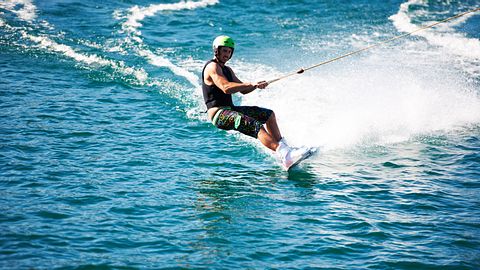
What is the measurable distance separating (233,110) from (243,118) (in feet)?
0.98

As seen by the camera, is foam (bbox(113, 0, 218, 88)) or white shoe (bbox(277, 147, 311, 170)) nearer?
white shoe (bbox(277, 147, 311, 170))

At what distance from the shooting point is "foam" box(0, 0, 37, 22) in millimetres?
17925

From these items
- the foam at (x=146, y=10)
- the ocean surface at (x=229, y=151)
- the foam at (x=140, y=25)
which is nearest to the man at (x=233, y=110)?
the ocean surface at (x=229, y=151)

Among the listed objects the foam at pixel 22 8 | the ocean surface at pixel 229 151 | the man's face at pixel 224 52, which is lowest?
the ocean surface at pixel 229 151

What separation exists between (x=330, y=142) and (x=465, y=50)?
7988mm

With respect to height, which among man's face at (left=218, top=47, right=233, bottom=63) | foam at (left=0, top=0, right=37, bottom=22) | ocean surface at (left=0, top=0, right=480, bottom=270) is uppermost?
foam at (left=0, top=0, right=37, bottom=22)

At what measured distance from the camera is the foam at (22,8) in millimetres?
17925

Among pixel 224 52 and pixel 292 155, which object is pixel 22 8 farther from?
pixel 292 155

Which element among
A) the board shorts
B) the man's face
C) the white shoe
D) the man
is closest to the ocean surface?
the white shoe

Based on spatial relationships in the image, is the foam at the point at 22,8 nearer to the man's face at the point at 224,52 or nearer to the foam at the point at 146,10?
the foam at the point at 146,10

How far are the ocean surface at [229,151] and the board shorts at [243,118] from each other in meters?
0.66

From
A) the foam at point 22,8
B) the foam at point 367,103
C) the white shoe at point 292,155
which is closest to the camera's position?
the white shoe at point 292,155

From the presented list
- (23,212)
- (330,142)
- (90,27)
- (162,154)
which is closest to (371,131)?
(330,142)

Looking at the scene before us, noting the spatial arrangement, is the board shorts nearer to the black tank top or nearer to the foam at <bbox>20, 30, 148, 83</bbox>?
the black tank top
